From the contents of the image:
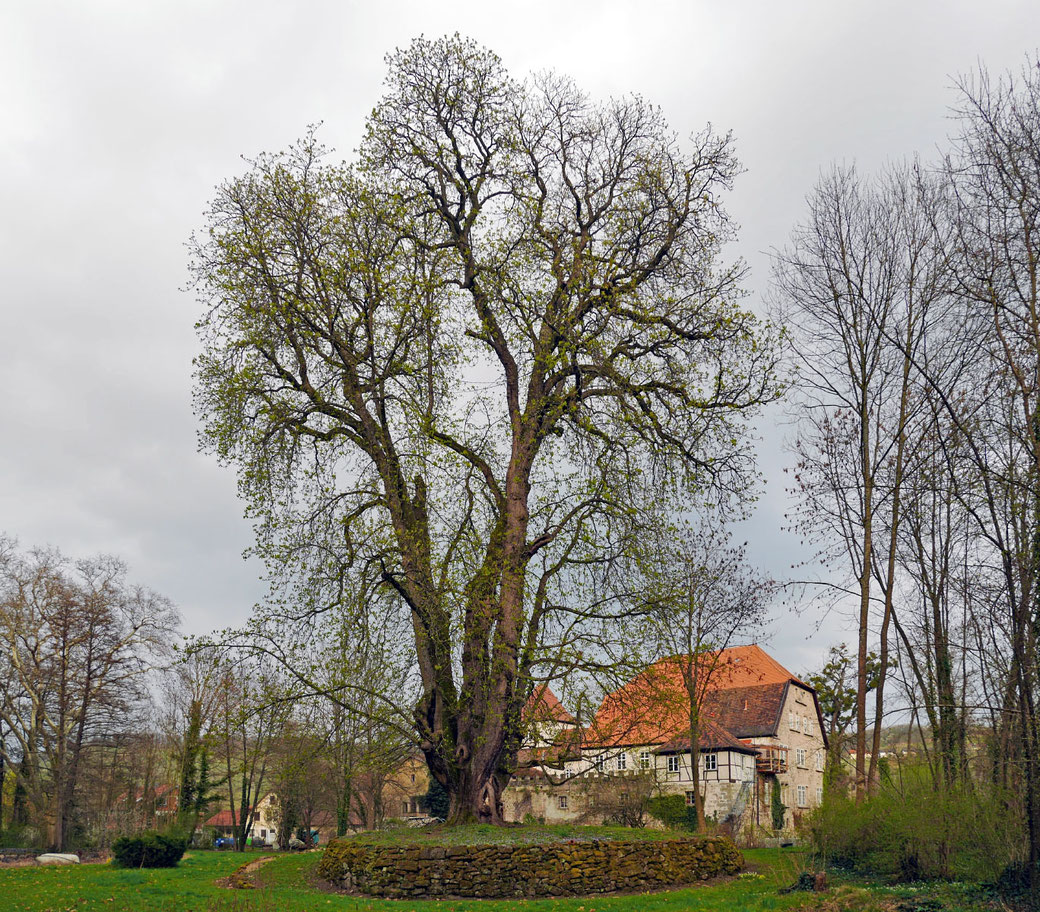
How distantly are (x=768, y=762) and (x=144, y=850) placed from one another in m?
28.9

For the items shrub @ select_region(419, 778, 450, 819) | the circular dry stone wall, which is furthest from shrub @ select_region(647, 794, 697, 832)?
the circular dry stone wall

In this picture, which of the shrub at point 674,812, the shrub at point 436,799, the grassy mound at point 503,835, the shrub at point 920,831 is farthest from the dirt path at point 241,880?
the shrub at point 674,812

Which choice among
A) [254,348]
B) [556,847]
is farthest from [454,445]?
[556,847]

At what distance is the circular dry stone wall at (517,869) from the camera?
14.6m

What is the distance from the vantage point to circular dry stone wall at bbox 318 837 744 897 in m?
14.6

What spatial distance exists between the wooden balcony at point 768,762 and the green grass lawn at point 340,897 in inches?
919

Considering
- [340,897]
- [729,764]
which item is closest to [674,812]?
[729,764]

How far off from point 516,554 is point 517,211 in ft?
23.3

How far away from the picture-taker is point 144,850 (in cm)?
2086

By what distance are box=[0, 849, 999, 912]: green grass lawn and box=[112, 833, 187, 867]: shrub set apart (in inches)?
71.5

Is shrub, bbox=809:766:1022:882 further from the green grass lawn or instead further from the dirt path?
the dirt path

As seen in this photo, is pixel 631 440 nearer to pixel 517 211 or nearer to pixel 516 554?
pixel 516 554

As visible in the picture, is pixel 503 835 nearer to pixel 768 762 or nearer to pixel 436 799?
pixel 436 799

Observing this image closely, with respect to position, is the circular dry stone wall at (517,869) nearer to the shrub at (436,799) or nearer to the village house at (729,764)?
the village house at (729,764)
